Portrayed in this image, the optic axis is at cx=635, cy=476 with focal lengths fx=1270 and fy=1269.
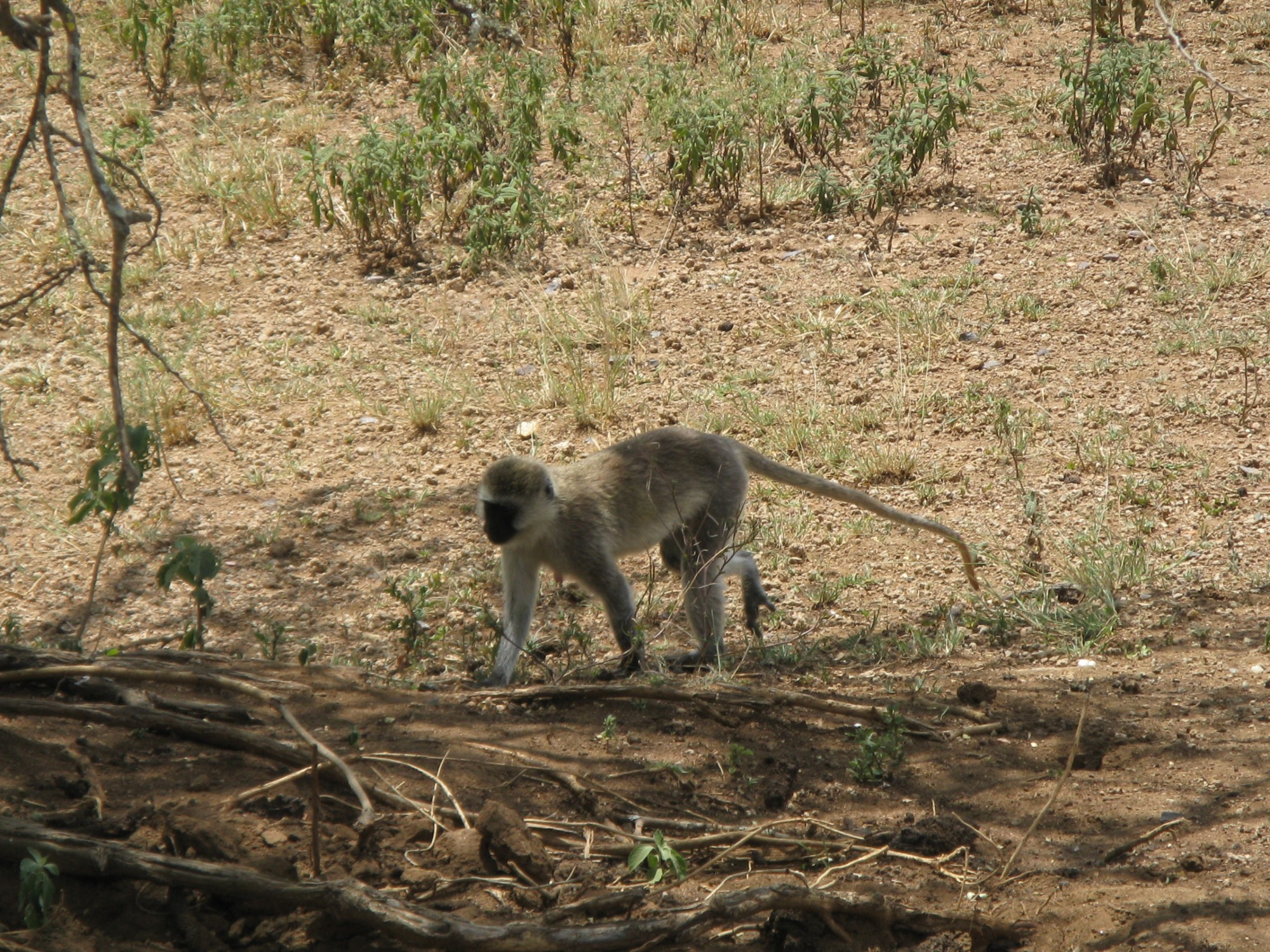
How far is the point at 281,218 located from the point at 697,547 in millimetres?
5632

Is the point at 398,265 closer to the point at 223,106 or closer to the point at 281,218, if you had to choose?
the point at 281,218

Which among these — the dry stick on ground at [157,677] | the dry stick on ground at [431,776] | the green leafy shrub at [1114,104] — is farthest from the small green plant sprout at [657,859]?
the green leafy shrub at [1114,104]

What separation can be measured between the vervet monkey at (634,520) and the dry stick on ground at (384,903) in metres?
2.37

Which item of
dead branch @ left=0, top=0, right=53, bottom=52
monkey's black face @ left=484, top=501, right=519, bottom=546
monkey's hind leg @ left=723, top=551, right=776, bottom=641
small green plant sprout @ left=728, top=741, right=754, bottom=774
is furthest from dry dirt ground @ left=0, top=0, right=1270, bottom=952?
dead branch @ left=0, top=0, right=53, bottom=52

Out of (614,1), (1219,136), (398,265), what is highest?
(614,1)

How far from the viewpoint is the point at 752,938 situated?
3322mm

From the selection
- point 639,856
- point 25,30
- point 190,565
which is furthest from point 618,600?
point 25,30

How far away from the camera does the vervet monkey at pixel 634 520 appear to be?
5.71 metres

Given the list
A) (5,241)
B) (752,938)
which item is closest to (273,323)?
(5,241)

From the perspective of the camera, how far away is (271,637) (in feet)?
20.1

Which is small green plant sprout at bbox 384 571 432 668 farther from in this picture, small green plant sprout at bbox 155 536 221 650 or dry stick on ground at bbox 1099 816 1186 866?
dry stick on ground at bbox 1099 816 1186 866

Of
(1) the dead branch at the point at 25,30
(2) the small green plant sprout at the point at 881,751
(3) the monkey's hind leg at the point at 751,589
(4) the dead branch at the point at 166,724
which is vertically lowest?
(3) the monkey's hind leg at the point at 751,589

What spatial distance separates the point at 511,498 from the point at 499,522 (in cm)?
12

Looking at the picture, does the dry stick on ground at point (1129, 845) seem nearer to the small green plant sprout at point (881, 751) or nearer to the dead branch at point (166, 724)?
the small green plant sprout at point (881, 751)
